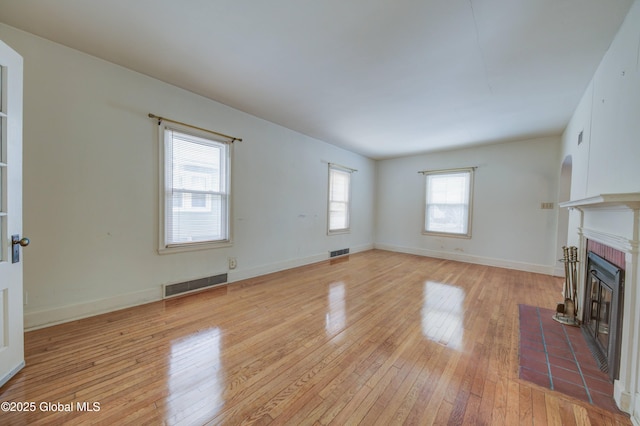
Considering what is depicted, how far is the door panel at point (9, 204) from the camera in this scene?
1604mm

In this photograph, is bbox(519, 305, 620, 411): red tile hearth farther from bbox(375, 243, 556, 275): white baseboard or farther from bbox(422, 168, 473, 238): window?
bbox(422, 168, 473, 238): window

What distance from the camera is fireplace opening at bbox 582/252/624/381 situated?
1.70 m

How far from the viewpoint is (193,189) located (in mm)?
3381

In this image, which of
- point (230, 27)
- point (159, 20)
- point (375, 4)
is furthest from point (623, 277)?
point (159, 20)

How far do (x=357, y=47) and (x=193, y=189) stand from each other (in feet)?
8.86

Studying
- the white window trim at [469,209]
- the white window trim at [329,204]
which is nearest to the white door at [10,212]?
the white window trim at [329,204]

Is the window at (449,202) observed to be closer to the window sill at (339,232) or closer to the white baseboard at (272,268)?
the window sill at (339,232)

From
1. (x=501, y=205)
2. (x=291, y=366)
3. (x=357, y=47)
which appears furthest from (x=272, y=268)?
(x=501, y=205)

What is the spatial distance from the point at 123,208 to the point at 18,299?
1258mm

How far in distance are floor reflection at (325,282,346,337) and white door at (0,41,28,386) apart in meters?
2.34

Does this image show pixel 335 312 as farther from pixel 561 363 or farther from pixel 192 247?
pixel 192 247

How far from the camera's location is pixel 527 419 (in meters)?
1.43

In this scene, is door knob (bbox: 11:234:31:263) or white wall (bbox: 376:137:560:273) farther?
white wall (bbox: 376:137:560:273)

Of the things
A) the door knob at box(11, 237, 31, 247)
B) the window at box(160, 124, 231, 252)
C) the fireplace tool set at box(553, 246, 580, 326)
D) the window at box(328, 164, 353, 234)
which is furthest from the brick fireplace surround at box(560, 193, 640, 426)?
the window at box(328, 164, 353, 234)
